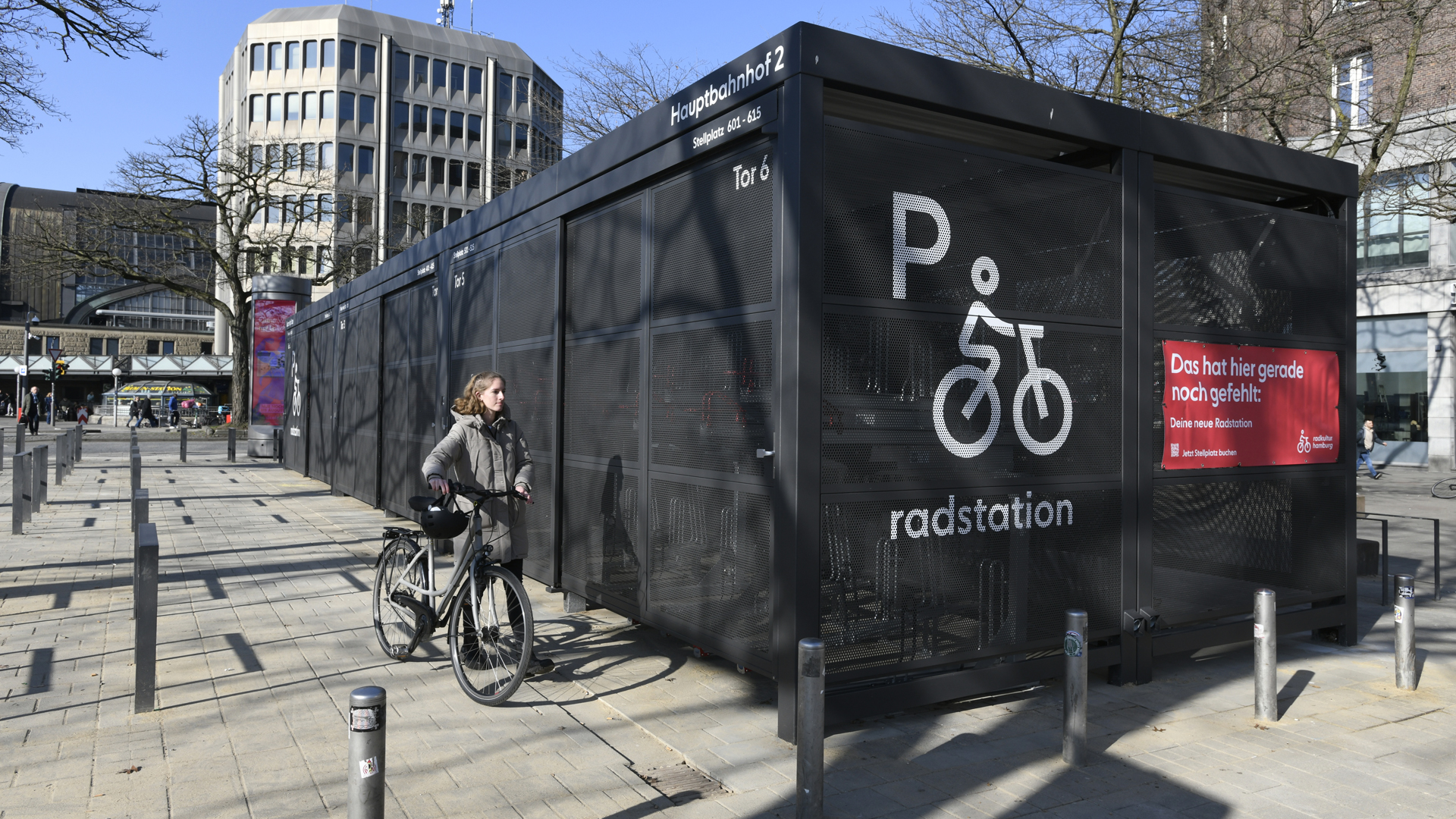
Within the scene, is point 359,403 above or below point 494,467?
above

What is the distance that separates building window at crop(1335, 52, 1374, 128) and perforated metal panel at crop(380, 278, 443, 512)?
12.3m

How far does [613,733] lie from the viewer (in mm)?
4918

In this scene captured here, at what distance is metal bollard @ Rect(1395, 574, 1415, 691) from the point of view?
572cm

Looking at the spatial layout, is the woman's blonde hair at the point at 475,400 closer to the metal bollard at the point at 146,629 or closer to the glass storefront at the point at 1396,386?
the metal bollard at the point at 146,629

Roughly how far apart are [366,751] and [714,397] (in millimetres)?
3105

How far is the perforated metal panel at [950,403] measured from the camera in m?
4.96

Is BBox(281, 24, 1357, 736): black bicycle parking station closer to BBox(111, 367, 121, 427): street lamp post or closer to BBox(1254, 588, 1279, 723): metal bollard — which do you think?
BBox(1254, 588, 1279, 723): metal bollard

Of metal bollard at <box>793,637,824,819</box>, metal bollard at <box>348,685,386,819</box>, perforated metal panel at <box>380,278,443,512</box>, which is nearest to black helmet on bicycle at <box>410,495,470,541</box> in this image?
metal bollard at <box>793,637,824,819</box>

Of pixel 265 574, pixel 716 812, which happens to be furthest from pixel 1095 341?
pixel 265 574

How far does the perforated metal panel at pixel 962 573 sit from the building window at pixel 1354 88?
35.5ft

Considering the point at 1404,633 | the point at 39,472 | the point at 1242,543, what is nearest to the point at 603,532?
the point at 1242,543

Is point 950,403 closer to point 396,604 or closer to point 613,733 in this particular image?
point 613,733

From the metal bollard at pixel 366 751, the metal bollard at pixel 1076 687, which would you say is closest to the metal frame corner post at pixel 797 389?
the metal bollard at pixel 1076 687

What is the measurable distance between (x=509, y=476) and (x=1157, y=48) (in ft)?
42.2
